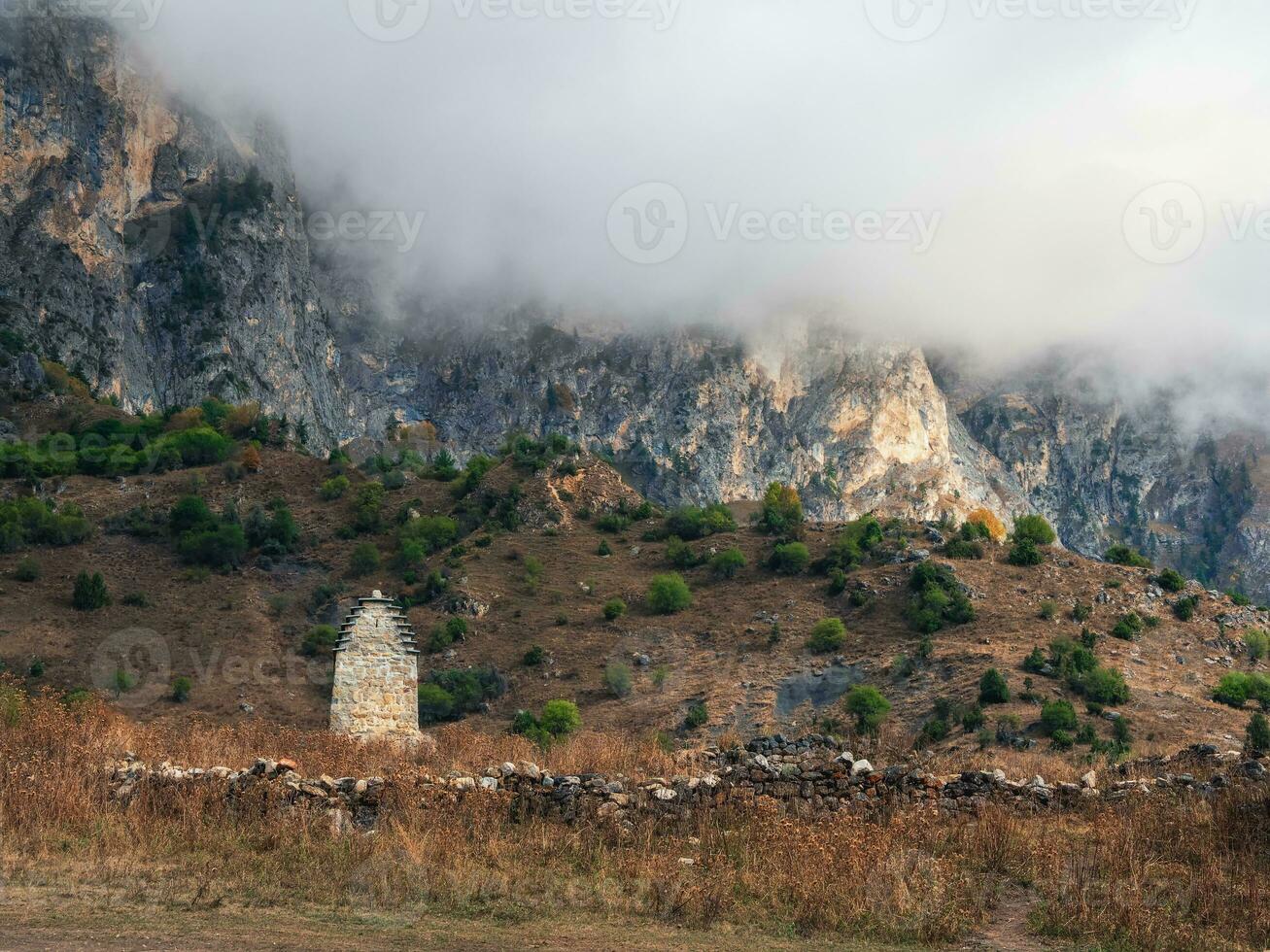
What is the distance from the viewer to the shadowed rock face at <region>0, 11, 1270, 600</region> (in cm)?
11350

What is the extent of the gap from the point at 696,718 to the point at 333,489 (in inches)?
1582

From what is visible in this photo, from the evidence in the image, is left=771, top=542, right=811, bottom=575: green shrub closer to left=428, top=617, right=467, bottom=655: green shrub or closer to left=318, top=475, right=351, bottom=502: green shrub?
left=428, top=617, right=467, bottom=655: green shrub

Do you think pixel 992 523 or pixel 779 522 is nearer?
pixel 779 522

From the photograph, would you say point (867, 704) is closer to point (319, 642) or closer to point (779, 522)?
point (319, 642)

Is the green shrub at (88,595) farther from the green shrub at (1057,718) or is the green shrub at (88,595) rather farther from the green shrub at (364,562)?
the green shrub at (1057,718)

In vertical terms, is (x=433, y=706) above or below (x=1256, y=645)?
below

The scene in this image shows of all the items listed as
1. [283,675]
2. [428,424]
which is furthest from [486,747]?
[428,424]

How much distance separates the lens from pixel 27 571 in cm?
5703

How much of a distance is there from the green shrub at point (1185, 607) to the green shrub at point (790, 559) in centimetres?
1871

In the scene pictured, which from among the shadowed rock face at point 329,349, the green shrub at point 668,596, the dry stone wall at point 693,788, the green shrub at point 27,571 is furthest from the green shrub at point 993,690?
the shadowed rock face at point 329,349

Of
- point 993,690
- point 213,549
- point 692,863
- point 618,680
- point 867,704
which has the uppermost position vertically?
point 213,549

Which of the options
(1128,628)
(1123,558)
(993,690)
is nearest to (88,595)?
(993,690)

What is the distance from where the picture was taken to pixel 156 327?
124938 mm

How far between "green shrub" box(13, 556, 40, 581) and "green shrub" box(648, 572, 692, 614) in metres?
30.4
